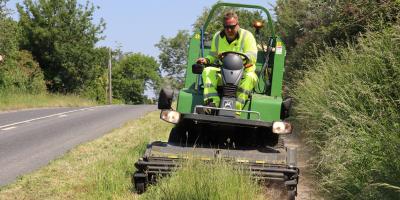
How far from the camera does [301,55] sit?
56.2 feet

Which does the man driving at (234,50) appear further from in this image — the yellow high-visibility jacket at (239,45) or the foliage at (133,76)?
the foliage at (133,76)

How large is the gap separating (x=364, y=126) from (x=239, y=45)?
238 cm

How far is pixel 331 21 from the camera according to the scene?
1480 cm

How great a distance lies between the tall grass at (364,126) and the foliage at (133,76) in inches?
3387

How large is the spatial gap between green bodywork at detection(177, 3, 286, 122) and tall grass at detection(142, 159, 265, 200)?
1.50 m

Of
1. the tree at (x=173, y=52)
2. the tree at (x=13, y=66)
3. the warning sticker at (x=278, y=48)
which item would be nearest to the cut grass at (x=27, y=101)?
the tree at (x=13, y=66)

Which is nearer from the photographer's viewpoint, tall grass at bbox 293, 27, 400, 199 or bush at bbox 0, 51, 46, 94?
tall grass at bbox 293, 27, 400, 199

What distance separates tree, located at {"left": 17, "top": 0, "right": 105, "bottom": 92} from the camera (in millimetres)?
44906

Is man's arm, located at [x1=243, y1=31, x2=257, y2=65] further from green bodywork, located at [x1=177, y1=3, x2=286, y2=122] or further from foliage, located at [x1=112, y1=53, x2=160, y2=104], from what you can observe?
foliage, located at [x1=112, y1=53, x2=160, y2=104]

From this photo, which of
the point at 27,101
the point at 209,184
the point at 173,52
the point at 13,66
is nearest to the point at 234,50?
the point at 209,184

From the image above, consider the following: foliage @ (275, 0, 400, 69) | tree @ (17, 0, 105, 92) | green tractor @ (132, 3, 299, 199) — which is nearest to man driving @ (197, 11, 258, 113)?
green tractor @ (132, 3, 299, 199)

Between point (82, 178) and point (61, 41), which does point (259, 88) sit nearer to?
point (82, 178)

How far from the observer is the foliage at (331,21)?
429 inches

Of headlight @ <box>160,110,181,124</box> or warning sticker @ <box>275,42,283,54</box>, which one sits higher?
warning sticker @ <box>275,42,283,54</box>
